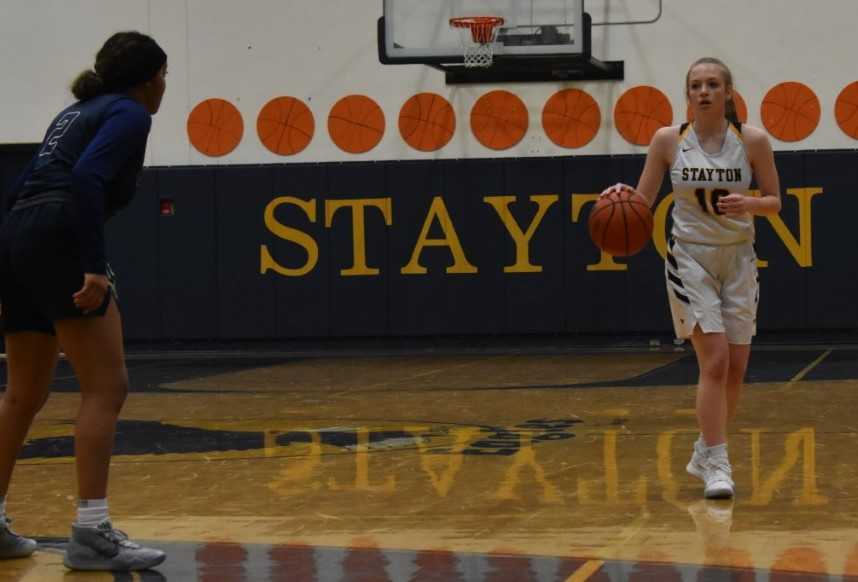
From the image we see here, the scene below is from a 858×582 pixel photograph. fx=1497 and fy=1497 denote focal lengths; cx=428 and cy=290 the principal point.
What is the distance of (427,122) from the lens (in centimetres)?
1571

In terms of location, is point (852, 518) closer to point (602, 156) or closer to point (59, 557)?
point (59, 557)

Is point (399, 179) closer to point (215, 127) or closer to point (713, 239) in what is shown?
point (215, 127)

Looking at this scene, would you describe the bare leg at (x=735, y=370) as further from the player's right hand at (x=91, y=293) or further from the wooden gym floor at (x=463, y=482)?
the player's right hand at (x=91, y=293)

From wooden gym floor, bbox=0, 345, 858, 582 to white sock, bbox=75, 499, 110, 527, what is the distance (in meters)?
0.17

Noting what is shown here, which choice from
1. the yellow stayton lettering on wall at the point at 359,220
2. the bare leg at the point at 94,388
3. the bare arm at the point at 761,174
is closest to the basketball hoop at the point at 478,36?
the yellow stayton lettering on wall at the point at 359,220

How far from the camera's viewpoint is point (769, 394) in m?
10.1

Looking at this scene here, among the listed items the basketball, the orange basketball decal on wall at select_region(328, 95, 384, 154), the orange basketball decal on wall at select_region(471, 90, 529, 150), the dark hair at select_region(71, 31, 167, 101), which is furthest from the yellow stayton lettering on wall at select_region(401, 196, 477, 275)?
the dark hair at select_region(71, 31, 167, 101)

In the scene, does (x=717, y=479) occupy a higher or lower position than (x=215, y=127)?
lower

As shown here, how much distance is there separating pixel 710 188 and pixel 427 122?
9.59 m

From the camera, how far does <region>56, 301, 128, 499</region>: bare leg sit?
491cm

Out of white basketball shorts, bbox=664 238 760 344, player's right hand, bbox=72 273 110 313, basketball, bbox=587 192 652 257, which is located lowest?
white basketball shorts, bbox=664 238 760 344

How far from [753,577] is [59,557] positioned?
2.33m

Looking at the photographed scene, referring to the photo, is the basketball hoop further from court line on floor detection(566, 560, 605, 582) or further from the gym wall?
court line on floor detection(566, 560, 605, 582)

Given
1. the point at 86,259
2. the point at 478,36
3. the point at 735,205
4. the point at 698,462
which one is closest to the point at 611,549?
the point at 698,462
